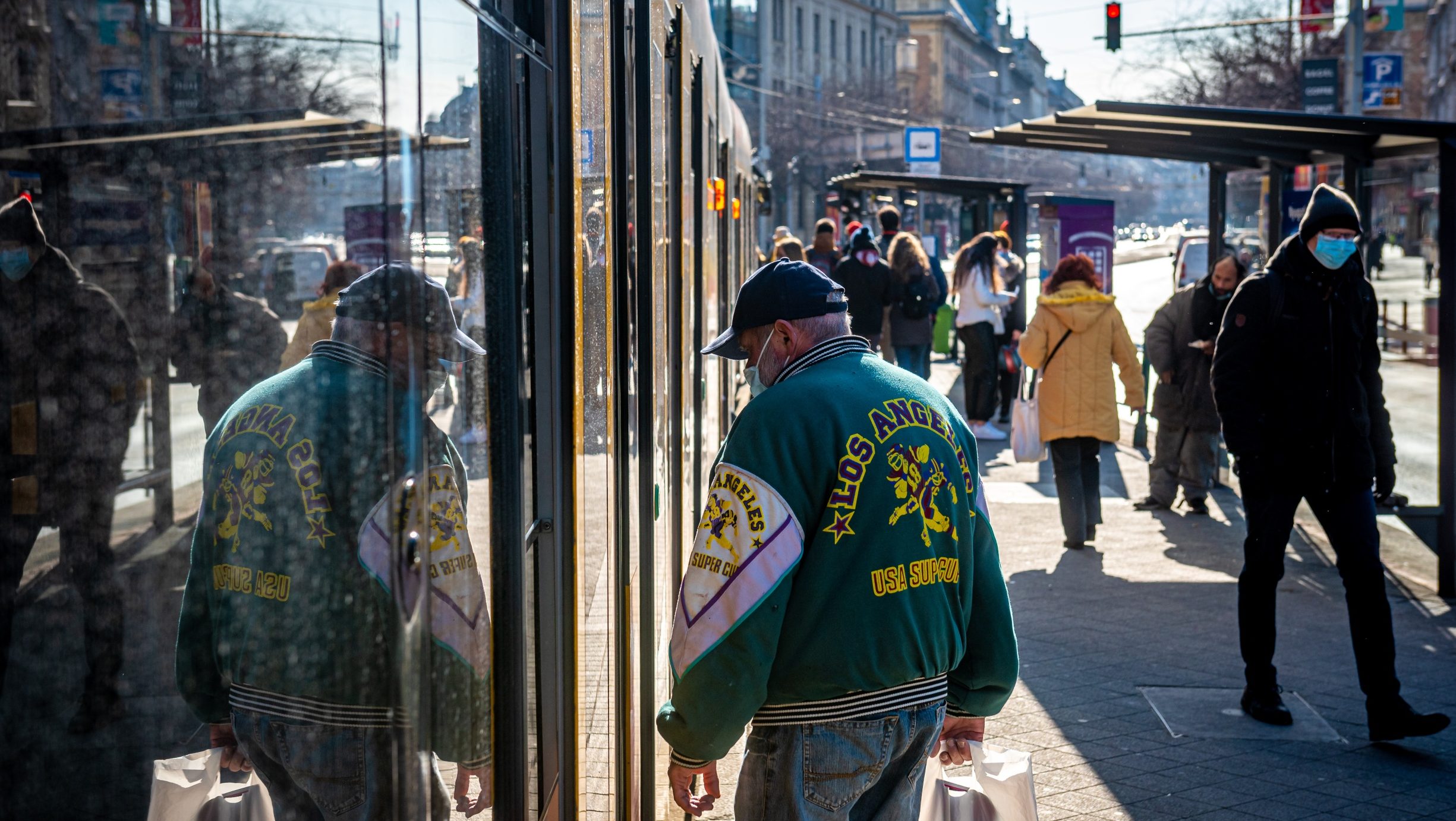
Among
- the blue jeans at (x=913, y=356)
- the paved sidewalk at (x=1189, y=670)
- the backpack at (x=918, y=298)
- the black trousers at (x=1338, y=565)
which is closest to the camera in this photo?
the paved sidewalk at (x=1189, y=670)

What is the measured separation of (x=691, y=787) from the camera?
2.70 metres

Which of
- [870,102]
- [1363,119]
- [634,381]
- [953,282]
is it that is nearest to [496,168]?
[634,381]

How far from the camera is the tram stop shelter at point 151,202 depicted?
0.89 meters

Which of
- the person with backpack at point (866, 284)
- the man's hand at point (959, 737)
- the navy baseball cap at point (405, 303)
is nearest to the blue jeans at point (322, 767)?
the navy baseball cap at point (405, 303)

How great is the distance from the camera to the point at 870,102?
2436 inches

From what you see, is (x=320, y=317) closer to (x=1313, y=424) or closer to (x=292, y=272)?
(x=292, y=272)

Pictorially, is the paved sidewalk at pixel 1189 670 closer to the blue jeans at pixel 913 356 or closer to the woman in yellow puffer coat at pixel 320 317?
the blue jeans at pixel 913 356

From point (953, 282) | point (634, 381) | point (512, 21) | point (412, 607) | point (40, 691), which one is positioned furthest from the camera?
point (953, 282)

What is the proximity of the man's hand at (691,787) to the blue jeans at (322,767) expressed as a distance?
129 cm

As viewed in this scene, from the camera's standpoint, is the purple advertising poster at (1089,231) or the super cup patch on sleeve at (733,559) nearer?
the super cup patch on sleeve at (733,559)

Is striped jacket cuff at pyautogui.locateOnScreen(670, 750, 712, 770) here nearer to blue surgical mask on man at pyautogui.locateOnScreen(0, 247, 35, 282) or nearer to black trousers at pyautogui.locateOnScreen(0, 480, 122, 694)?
black trousers at pyautogui.locateOnScreen(0, 480, 122, 694)

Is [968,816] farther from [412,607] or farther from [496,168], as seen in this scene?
Answer: [412,607]

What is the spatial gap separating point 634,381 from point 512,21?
4.16 ft

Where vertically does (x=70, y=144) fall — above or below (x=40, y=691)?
above
